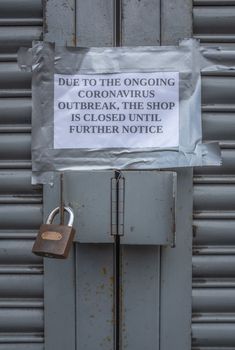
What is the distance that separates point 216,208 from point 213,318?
1.62ft

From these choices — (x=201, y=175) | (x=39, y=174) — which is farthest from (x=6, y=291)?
(x=201, y=175)

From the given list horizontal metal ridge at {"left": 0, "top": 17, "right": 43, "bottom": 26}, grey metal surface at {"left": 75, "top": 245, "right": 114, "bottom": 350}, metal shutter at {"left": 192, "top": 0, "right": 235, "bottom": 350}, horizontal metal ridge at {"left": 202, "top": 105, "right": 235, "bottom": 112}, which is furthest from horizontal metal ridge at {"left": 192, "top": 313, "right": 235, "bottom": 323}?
horizontal metal ridge at {"left": 0, "top": 17, "right": 43, "bottom": 26}

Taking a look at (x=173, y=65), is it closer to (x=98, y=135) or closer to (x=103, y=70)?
(x=103, y=70)

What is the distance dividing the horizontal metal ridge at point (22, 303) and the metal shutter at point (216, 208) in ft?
2.31

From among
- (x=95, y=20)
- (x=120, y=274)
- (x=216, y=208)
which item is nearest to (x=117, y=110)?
(x=95, y=20)

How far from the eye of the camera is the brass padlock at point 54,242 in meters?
1.73

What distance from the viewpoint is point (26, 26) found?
2068 millimetres

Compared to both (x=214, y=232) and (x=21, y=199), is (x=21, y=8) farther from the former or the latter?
(x=214, y=232)

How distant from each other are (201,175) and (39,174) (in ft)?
2.36

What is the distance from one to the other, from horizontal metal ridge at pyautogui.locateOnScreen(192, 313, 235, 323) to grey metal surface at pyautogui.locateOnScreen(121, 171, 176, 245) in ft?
1.35

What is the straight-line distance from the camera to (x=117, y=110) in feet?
6.64

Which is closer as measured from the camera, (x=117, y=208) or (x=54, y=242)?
(x=54, y=242)

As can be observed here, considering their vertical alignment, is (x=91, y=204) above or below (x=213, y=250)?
above

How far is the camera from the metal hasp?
195cm
